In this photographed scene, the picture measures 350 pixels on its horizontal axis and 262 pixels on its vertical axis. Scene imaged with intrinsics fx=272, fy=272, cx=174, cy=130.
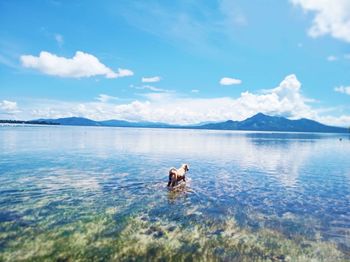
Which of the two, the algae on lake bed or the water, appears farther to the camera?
the water

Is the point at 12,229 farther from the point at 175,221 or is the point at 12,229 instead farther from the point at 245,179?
the point at 245,179

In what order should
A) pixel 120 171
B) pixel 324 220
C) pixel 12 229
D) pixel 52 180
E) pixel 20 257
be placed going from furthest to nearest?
pixel 120 171
pixel 52 180
pixel 324 220
pixel 12 229
pixel 20 257

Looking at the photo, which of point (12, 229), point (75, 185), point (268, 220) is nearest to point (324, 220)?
point (268, 220)

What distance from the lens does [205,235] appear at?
1392 centimetres

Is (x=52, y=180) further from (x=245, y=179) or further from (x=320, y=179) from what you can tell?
(x=320, y=179)

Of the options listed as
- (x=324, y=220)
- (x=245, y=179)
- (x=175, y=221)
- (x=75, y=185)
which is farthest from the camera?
(x=245, y=179)

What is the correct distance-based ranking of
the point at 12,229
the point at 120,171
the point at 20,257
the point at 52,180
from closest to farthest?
1. the point at 20,257
2. the point at 12,229
3. the point at 52,180
4. the point at 120,171

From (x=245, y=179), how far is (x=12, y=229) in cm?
2337

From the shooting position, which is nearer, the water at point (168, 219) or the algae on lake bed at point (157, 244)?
the algae on lake bed at point (157, 244)

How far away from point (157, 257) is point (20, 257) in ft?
18.1

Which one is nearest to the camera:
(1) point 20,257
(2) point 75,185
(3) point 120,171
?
(1) point 20,257

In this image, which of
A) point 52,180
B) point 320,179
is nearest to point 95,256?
point 52,180

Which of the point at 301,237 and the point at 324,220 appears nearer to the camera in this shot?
the point at 301,237

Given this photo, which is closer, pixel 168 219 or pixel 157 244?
pixel 157 244
